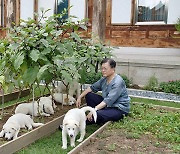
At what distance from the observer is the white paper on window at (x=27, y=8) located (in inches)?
504

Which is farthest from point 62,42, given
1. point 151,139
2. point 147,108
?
point 147,108

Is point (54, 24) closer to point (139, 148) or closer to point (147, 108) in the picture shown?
point (139, 148)

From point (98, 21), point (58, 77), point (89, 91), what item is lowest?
point (89, 91)

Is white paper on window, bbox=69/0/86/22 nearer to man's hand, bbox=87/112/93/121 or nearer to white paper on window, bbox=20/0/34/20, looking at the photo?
white paper on window, bbox=20/0/34/20

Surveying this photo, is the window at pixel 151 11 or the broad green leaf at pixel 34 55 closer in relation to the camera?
the broad green leaf at pixel 34 55

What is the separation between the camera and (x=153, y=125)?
4426 mm

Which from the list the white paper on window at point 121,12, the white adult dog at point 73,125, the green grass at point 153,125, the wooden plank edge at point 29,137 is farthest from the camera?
the white paper on window at point 121,12

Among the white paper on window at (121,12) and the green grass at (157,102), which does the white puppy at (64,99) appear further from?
the white paper on window at (121,12)

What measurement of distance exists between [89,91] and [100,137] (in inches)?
44.3

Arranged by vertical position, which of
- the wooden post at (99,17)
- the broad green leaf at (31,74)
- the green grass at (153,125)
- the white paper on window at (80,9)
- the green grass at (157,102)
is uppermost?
the white paper on window at (80,9)

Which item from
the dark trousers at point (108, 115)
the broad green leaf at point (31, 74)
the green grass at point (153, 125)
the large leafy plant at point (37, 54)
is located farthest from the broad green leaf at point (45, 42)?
the green grass at point (153, 125)

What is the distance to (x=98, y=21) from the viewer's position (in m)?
7.90

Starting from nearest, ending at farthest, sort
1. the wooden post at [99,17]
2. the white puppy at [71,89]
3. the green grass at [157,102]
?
the white puppy at [71,89]
the green grass at [157,102]
the wooden post at [99,17]

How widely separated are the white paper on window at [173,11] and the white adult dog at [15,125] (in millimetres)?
7281
